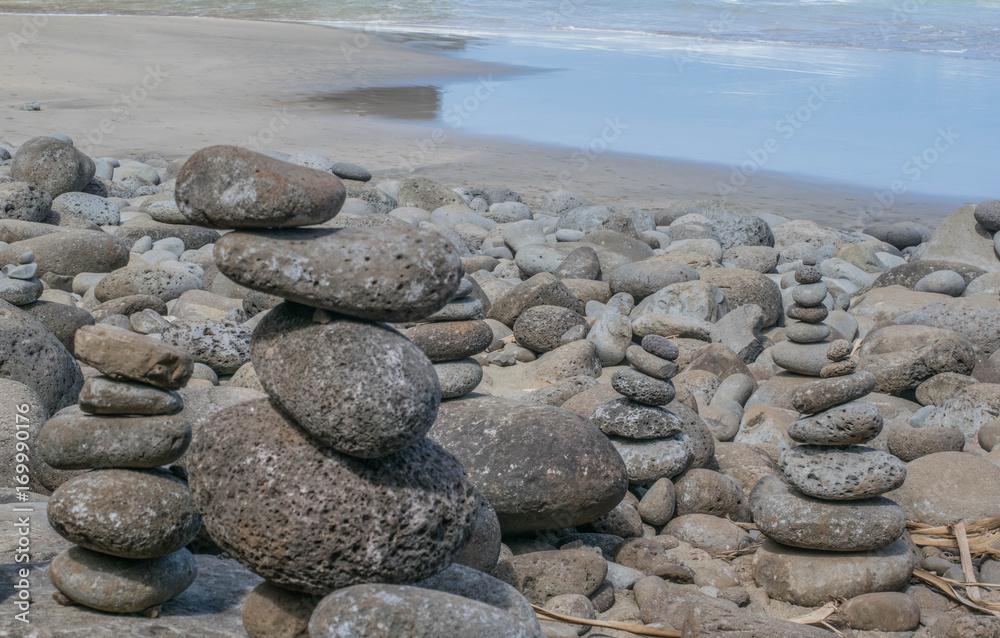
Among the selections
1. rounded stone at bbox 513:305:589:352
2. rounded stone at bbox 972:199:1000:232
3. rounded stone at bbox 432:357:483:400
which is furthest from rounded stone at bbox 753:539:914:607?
rounded stone at bbox 972:199:1000:232

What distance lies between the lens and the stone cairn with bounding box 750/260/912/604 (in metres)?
4.50

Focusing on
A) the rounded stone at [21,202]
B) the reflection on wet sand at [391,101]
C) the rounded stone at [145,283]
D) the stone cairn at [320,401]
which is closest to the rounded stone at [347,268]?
the stone cairn at [320,401]

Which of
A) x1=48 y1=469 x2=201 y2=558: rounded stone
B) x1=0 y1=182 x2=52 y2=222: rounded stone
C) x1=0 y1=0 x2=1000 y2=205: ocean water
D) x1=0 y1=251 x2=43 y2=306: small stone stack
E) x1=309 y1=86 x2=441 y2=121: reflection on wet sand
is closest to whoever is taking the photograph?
x1=48 y1=469 x2=201 y2=558: rounded stone

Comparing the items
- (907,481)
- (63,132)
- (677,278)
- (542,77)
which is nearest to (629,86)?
(542,77)

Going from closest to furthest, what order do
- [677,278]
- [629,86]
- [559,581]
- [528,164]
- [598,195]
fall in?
[559,581] < [677,278] < [598,195] < [528,164] < [629,86]

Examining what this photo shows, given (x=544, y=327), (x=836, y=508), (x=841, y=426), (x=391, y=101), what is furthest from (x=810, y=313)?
(x=391, y=101)

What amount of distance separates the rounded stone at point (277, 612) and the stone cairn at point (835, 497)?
2.53m

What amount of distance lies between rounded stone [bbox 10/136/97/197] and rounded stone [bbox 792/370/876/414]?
1102 cm

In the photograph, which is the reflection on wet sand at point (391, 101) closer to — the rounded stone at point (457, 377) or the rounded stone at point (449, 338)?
the rounded stone at point (449, 338)

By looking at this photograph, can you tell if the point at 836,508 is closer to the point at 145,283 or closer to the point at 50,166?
the point at 145,283

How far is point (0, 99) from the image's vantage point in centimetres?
2155

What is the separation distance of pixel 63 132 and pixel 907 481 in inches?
723

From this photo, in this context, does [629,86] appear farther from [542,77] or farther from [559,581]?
[559,581]

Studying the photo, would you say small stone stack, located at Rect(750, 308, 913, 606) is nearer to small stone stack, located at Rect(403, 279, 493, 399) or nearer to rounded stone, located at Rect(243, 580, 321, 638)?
small stone stack, located at Rect(403, 279, 493, 399)
